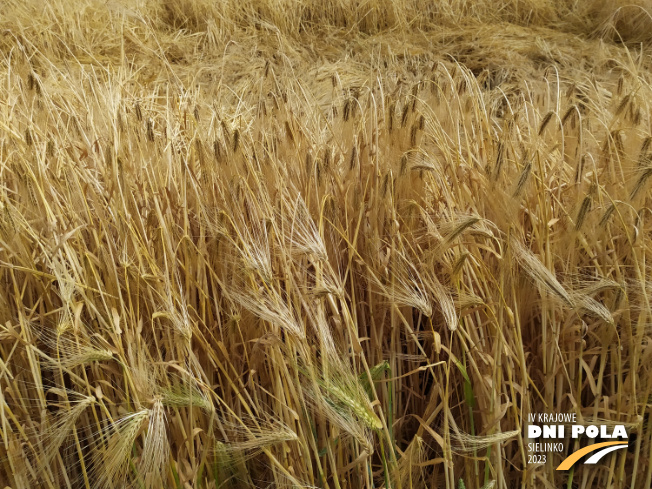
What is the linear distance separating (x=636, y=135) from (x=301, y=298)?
0.80 metres

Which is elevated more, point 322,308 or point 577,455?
point 322,308

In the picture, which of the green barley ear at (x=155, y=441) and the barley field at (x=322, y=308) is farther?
Result: the barley field at (x=322, y=308)

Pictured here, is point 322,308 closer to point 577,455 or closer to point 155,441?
point 155,441

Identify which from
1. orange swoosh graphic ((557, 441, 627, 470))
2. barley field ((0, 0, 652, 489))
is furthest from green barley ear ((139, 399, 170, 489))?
orange swoosh graphic ((557, 441, 627, 470))

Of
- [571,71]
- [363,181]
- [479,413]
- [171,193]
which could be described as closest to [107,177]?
[171,193]

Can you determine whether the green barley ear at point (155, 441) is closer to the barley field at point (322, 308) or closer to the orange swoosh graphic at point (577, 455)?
the barley field at point (322, 308)

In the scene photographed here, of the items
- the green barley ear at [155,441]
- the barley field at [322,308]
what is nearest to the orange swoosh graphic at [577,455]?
the barley field at [322,308]

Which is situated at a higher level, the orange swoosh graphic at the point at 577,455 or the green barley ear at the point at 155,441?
the green barley ear at the point at 155,441

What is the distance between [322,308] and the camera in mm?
916

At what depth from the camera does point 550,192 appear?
3.90 feet

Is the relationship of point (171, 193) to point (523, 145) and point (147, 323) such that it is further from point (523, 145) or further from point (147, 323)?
point (523, 145)

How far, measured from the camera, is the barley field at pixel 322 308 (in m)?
0.90

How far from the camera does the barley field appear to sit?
2.94 ft

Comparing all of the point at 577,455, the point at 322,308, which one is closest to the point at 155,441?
the point at 322,308
